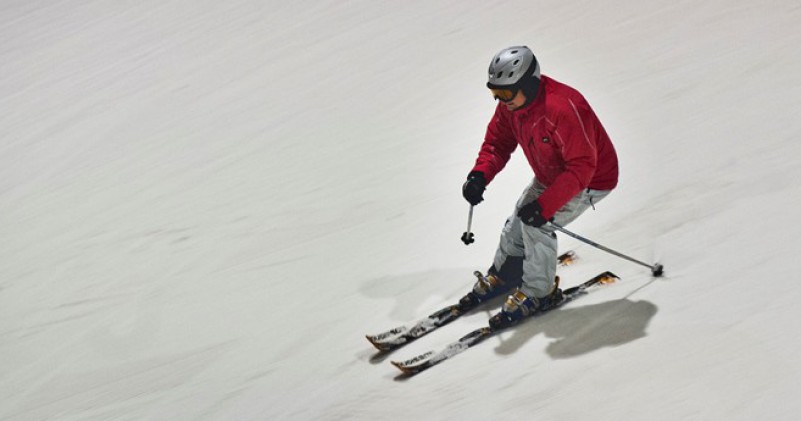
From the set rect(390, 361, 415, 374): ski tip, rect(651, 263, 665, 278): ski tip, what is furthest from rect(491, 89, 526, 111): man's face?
rect(390, 361, 415, 374): ski tip

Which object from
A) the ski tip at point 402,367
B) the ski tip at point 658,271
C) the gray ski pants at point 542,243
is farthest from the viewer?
the ski tip at point 658,271

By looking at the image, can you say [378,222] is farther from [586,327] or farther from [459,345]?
[586,327]

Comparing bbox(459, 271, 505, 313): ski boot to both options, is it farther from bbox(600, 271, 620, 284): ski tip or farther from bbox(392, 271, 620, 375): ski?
bbox(600, 271, 620, 284): ski tip

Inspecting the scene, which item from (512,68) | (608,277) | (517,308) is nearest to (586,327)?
(517,308)

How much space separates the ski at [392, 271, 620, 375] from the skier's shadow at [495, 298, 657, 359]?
0.12 m

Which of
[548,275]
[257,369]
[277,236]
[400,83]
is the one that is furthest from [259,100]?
[548,275]

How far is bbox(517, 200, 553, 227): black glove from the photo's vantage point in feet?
15.9

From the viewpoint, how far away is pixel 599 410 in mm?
4070

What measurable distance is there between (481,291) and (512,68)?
5.16 ft

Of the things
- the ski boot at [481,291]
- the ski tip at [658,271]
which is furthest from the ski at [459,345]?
the ski boot at [481,291]

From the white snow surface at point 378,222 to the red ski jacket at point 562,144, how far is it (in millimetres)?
748

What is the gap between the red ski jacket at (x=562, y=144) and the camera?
476cm

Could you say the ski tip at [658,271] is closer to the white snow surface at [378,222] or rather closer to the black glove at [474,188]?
the white snow surface at [378,222]

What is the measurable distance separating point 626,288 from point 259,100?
24.8ft
